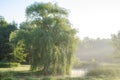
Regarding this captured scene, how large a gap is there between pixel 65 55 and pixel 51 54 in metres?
1.64

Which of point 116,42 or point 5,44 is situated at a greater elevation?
point 116,42

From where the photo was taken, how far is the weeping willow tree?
94.4ft

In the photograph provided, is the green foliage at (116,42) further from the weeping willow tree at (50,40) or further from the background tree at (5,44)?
the weeping willow tree at (50,40)

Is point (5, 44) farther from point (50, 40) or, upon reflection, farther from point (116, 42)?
point (116, 42)

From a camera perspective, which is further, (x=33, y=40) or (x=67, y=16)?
(x=67, y=16)

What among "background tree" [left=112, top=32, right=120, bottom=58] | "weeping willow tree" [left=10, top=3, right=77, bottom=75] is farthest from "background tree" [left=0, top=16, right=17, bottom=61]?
"background tree" [left=112, top=32, right=120, bottom=58]

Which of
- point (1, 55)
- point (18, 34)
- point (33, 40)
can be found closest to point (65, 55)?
point (33, 40)

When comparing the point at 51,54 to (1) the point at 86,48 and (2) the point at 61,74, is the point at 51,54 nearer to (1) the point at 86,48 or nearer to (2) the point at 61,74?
(2) the point at 61,74

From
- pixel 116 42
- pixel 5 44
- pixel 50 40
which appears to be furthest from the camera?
pixel 116 42

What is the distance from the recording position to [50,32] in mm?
29484

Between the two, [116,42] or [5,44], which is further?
[116,42]

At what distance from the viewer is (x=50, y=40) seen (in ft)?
94.4

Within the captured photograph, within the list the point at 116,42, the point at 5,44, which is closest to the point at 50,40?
the point at 5,44

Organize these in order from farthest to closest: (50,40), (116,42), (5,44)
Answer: (116,42) < (5,44) < (50,40)
